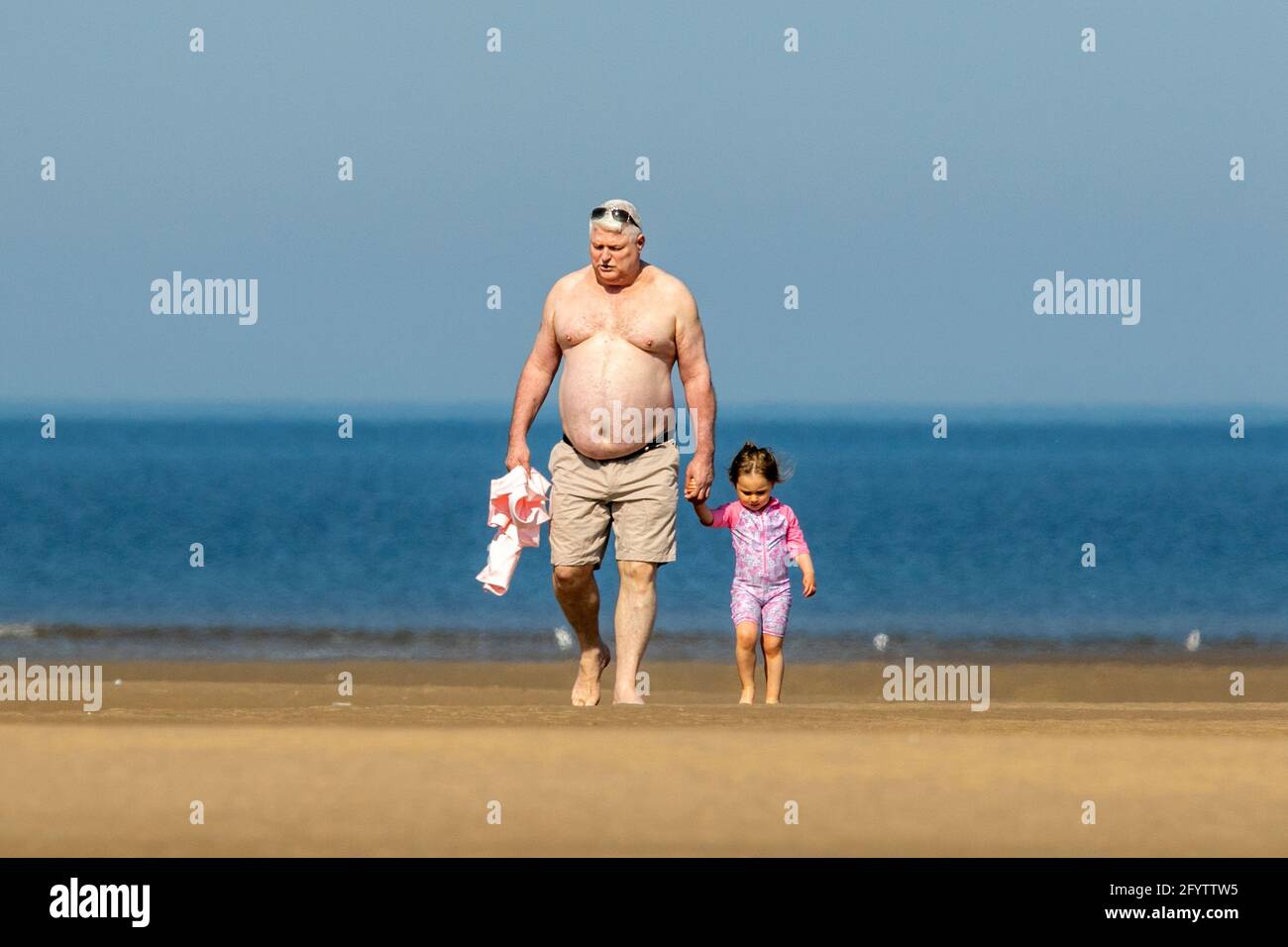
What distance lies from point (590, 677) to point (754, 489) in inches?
41.3

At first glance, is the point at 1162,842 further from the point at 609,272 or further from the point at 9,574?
the point at 9,574

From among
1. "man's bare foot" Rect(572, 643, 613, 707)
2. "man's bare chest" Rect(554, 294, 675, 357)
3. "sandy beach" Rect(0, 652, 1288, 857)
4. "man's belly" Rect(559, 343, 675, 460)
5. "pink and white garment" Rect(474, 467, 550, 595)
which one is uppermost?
"man's bare chest" Rect(554, 294, 675, 357)

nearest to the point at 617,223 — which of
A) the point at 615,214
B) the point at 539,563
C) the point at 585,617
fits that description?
the point at 615,214

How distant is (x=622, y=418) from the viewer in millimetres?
8820

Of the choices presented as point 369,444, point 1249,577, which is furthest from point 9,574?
point 369,444

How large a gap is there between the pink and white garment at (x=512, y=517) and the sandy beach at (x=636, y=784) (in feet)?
3.69

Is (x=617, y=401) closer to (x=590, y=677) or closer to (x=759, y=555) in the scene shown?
(x=759, y=555)

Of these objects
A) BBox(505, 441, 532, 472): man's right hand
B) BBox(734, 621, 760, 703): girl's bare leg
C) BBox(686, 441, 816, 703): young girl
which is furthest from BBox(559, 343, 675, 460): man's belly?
BBox(734, 621, 760, 703): girl's bare leg

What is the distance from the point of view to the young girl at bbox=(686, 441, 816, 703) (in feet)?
30.6

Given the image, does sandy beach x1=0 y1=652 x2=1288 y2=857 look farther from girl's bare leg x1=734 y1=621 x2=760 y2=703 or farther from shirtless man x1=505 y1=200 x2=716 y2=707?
girl's bare leg x1=734 y1=621 x2=760 y2=703

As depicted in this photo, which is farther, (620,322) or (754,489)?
(754,489)

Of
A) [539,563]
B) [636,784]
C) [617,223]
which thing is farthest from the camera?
[539,563]

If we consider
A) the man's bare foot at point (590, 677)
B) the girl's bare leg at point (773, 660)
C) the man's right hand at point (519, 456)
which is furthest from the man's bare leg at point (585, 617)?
the girl's bare leg at point (773, 660)

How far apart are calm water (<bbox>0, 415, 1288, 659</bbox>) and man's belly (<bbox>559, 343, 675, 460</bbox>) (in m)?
3.03
